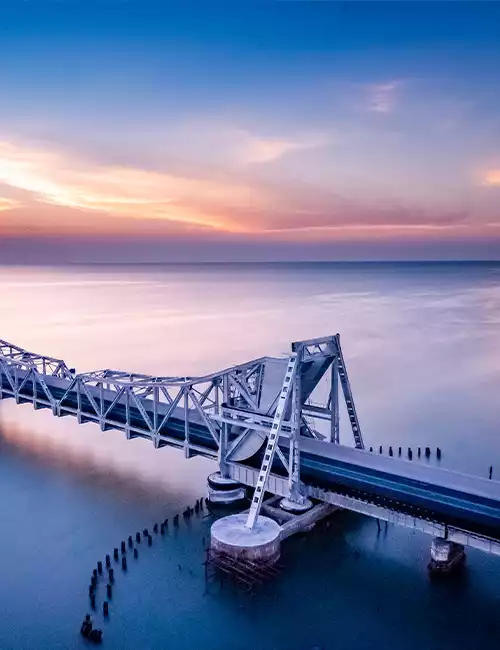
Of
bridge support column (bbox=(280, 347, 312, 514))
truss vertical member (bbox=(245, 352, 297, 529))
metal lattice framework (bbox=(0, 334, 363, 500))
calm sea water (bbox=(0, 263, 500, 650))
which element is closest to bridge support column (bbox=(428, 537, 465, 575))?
calm sea water (bbox=(0, 263, 500, 650))

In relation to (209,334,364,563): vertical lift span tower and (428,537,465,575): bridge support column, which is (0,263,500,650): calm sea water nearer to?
(428,537,465,575): bridge support column

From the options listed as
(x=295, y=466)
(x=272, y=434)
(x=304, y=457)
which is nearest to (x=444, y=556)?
(x=295, y=466)

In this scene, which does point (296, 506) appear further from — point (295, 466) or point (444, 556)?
point (444, 556)

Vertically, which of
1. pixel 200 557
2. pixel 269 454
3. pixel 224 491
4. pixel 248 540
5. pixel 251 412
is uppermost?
pixel 251 412

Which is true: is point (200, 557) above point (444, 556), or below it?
below

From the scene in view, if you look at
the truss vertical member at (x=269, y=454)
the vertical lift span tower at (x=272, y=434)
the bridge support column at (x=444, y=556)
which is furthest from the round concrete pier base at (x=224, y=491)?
the bridge support column at (x=444, y=556)

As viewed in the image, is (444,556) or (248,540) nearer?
(444,556)
